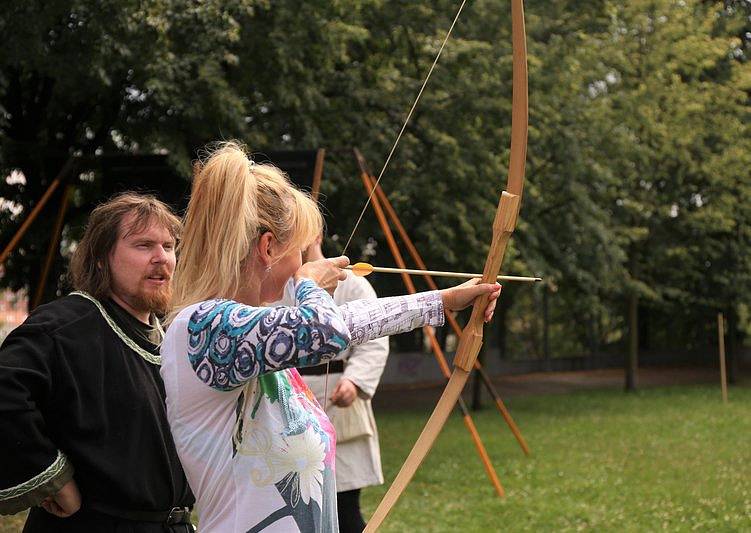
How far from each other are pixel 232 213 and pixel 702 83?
41.9 ft

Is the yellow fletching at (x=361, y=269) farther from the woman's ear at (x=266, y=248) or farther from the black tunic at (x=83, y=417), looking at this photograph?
the black tunic at (x=83, y=417)

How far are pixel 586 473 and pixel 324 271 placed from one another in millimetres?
5839

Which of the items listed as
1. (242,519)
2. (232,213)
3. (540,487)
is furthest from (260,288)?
(540,487)

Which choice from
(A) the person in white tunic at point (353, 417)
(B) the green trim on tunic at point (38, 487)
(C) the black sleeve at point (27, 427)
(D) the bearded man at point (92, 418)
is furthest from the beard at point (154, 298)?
(A) the person in white tunic at point (353, 417)

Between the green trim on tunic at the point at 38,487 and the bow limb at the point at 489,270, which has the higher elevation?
the bow limb at the point at 489,270

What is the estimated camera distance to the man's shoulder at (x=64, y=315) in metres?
2.00

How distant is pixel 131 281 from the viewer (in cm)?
218

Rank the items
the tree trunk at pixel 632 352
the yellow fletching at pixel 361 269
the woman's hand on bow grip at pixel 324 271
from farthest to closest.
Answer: the tree trunk at pixel 632 352
the yellow fletching at pixel 361 269
the woman's hand on bow grip at pixel 324 271

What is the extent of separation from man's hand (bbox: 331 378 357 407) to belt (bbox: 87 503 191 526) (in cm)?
124

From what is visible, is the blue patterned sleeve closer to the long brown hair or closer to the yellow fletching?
the yellow fletching

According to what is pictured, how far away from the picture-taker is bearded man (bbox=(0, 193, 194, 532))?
192 centimetres

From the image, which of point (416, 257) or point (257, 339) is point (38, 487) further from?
point (416, 257)

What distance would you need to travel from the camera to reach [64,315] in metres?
2.05

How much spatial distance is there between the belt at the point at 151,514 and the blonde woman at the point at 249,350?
0.47m
